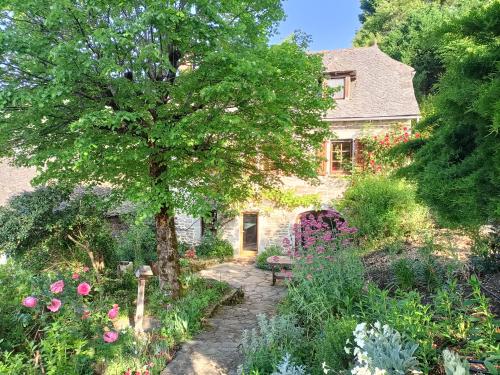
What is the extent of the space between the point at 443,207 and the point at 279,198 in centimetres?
1136

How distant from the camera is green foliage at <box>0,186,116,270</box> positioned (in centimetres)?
920

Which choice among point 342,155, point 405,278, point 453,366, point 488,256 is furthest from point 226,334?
point 342,155

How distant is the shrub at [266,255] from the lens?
14008 mm

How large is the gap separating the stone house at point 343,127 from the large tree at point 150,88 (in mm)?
7429

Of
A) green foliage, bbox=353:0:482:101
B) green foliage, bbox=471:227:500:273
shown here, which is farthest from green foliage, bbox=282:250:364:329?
green foliage, bbox=353:0:482:101

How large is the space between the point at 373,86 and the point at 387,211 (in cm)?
633

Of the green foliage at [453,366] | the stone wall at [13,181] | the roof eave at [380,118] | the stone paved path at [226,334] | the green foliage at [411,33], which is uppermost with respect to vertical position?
the green foliage at [411,33]

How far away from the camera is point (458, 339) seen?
3082 millimetres

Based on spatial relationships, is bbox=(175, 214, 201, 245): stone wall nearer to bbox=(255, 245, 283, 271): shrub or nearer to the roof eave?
bbox=(255, 245, 283, 271): shrub

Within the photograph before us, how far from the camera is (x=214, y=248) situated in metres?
15.5

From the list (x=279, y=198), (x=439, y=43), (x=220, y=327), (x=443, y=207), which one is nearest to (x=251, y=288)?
(x=220, y=327)

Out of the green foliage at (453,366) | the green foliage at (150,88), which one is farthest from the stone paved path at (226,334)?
the green foliage at (453,366)

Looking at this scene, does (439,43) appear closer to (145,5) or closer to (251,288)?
(145,5)

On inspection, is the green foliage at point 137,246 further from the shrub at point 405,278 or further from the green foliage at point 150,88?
the shrub at point 405,278
